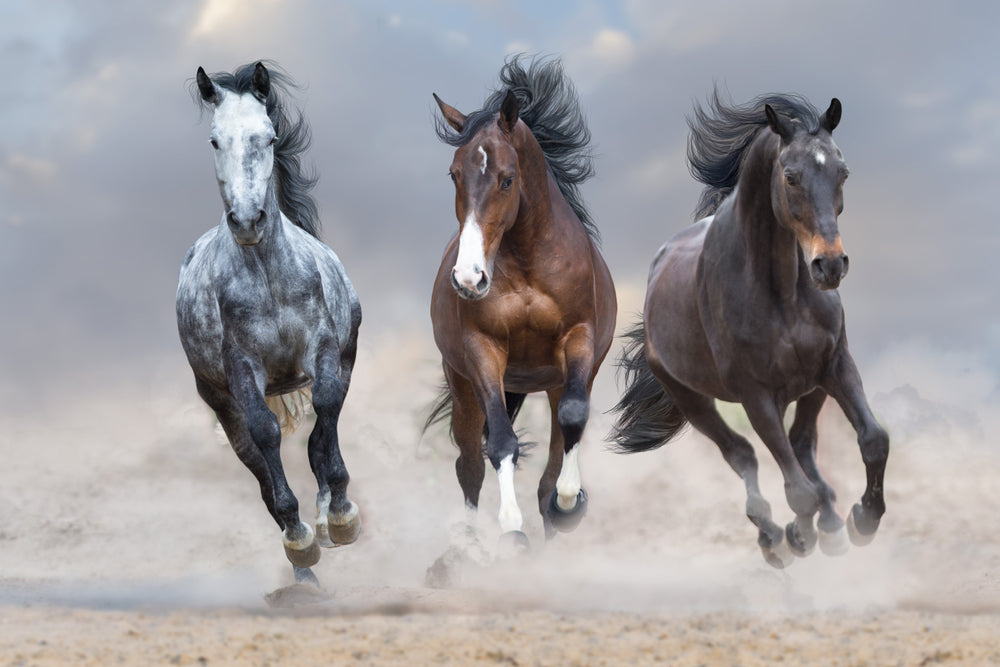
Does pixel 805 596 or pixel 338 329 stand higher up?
pixel 338 329

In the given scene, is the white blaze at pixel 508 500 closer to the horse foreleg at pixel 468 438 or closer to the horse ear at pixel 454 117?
the horse foreleg at pixel 468 438

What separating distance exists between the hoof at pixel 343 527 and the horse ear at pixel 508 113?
2247 mm

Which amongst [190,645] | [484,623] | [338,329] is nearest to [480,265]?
[338,329]

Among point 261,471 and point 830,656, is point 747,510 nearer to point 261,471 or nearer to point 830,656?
point 830,656

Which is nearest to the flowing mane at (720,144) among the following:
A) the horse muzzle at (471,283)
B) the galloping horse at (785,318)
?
the galloping horse at (785,318)

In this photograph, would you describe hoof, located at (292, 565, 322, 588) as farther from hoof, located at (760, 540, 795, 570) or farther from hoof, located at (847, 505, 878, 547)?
hoof, located at (847, 505, 878, 547)

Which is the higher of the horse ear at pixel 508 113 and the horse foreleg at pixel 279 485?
the horse ear at pixel 508 113

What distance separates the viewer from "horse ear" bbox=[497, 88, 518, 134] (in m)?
7.09

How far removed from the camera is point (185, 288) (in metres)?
7.86

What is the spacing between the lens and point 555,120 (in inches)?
315

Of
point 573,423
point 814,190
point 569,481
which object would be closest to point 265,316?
point 573,423

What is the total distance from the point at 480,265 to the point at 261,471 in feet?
6.74

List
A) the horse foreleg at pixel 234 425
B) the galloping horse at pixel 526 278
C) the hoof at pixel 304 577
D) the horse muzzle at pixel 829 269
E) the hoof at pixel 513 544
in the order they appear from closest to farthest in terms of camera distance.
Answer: the horse muzzle at pixel 829 269
the hoof at pixel 513 544
the galloping horse at pixel 526 278
the hoof at pixel 304 577
the horse foreleg at pixel 234 425

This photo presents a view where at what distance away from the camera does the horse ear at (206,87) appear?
286 inches
